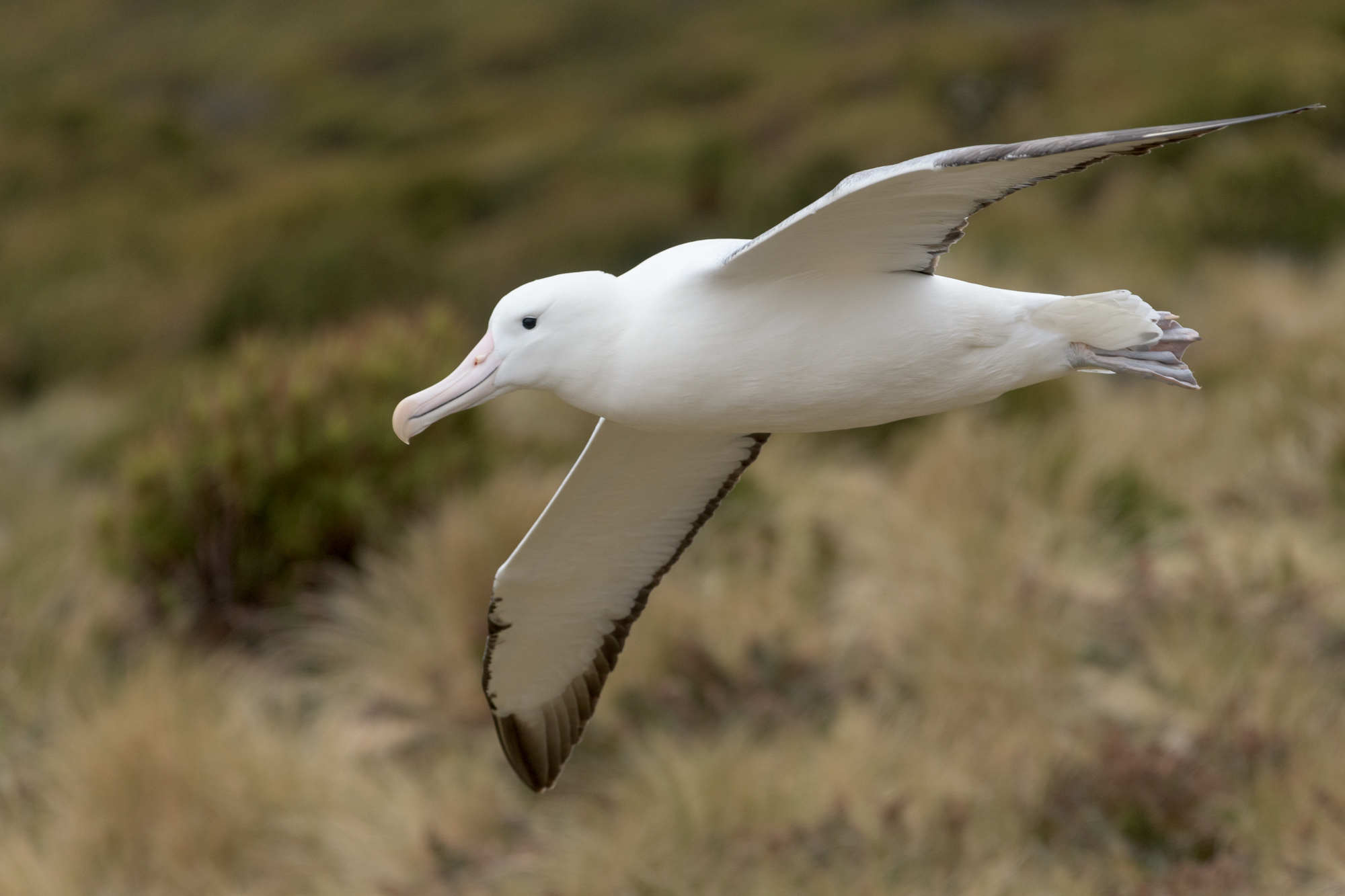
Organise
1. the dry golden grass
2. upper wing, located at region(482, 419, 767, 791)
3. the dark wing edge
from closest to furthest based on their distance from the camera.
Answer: the dark wing edge
upper wing, located at region(482, 419, 767, 791)
the dry golden grass

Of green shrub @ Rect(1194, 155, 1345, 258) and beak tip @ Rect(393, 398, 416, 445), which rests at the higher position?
beak tip @ Rect(393, 398, 416, 445)

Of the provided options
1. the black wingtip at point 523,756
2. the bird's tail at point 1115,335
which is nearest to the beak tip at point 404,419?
the bird's tail at point 1115,335

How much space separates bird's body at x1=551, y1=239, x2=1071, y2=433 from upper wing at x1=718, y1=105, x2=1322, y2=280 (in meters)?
0.07

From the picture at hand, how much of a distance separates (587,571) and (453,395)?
4.12ft

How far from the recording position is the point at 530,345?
9.35ft

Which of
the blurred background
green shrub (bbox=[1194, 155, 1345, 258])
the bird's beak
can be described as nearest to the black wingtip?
the blurred background

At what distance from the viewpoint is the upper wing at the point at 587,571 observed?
Result: 12.1 ft

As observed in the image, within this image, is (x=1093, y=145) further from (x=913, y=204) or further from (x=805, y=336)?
(x=805, y=336)

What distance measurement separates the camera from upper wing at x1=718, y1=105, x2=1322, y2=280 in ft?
7.26

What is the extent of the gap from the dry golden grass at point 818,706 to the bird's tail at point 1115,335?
290 cm

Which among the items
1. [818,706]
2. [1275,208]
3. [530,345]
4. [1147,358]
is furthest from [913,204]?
[1275,208]

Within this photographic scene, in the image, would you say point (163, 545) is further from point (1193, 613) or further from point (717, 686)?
point (1193, 613)

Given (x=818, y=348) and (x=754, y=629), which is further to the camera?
(x=754, y=629)

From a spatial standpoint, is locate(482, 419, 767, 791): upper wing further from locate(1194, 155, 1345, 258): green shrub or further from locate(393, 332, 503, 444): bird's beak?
locate(1194, 155, 1345, 258): green shrub
